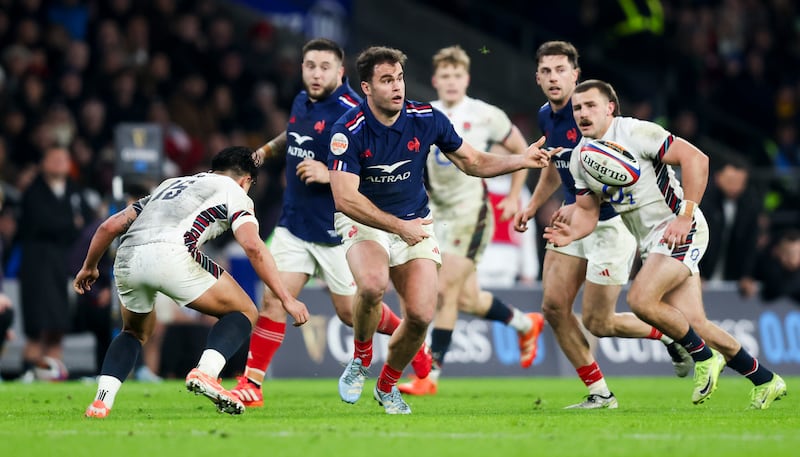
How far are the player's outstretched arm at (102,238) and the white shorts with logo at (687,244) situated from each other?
11.9 feet

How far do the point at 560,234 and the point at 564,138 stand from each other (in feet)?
3.05

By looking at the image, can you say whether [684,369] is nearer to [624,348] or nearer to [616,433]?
[616,433]

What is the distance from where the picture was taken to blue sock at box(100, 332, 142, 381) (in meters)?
9.00

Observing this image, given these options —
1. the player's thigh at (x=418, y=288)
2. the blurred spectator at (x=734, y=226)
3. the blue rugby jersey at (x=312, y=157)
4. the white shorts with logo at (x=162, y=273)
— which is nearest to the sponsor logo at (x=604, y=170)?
the player's thigh at (x=418, y=288)

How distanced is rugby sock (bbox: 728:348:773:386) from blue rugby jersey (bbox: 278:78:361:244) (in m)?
3.15

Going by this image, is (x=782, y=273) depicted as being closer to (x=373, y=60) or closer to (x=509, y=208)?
(x=509, y=208)

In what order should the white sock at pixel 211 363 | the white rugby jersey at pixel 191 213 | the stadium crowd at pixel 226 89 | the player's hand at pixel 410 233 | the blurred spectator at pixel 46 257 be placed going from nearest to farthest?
the white sock at pixel 211 363
the white rugby jersey at pixel 191 213
the player's hand at pixel 410 233
the blurred spectator at pixel 46 257
the stadium crowd at pixel 226 89

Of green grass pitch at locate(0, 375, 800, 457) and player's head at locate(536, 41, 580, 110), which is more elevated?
player's head at locate(536, 41, 580, 110)

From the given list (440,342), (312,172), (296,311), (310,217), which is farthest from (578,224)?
(440,342)

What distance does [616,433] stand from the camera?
7984 mm

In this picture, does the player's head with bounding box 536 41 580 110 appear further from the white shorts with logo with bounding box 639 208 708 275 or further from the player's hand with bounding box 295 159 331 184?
the player's hand with bounding box 295 159 331 184

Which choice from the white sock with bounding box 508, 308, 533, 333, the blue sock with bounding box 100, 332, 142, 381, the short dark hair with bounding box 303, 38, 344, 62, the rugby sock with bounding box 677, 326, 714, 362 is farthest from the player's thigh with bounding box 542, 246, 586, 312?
the blue sock with bounding box 100, 332, 142, 381

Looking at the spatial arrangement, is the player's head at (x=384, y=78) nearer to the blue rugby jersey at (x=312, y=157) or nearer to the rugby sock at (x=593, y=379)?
the blue rugby jersey at (x=312, y=157)

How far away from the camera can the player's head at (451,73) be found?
12633mm
